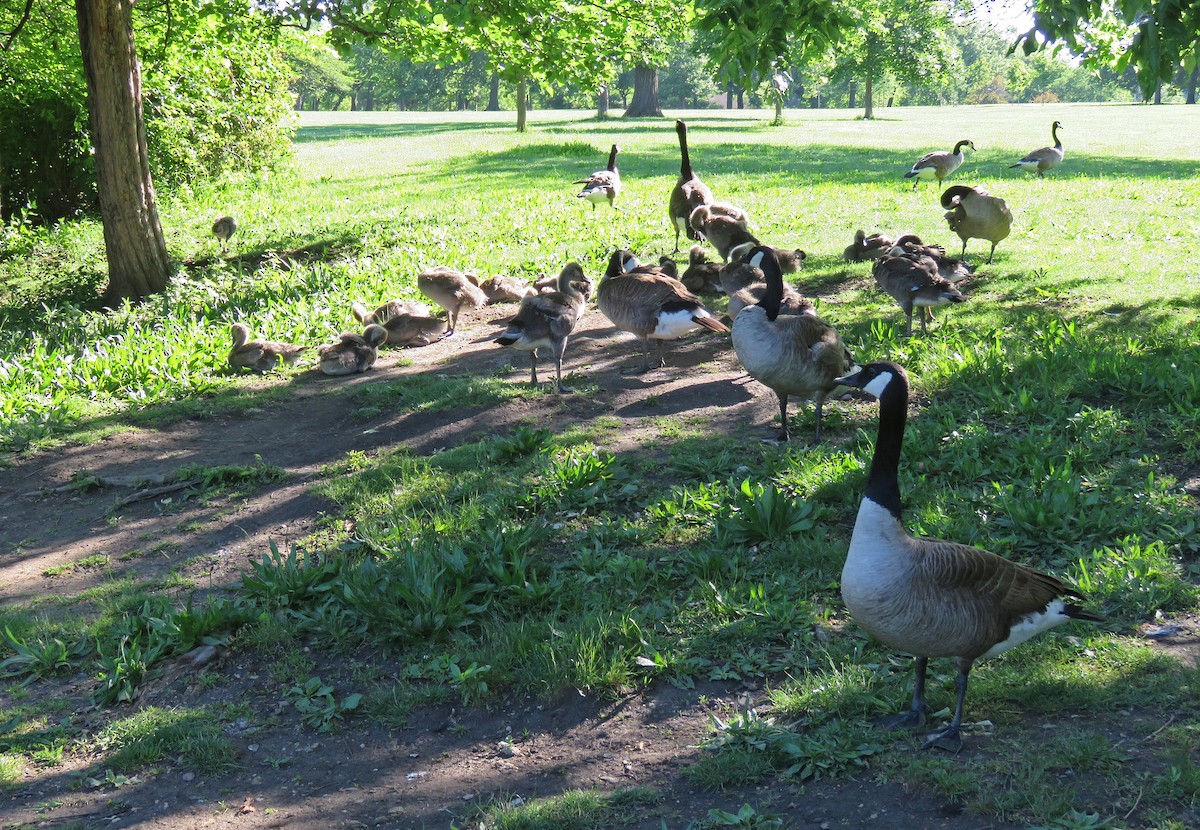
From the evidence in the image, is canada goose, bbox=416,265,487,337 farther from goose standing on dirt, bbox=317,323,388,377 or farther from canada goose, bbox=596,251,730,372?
canada goose, bbox=596,251,730,372

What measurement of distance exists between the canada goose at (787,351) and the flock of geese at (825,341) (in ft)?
0.04

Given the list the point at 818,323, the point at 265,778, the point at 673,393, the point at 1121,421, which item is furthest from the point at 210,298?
the point at 1121,421

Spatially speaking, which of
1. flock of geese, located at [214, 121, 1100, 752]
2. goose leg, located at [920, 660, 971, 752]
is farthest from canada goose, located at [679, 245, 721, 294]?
goose leg, located at [920, 660, 971, 752]

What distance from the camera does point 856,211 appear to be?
56.5 feet

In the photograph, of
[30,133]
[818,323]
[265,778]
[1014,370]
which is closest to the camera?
[265,778]

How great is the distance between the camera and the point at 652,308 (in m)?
9.24

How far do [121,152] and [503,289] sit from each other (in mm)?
5126

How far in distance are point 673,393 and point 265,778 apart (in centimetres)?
529

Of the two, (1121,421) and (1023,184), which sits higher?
(1023,184)

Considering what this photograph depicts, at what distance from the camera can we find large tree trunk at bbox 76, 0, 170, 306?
38.6 feet

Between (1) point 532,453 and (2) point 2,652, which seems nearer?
(2) point 2,652

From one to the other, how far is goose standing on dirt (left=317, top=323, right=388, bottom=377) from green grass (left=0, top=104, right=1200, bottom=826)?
52 centimetres

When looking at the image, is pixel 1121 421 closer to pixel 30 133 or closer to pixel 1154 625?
pixel 1154 625

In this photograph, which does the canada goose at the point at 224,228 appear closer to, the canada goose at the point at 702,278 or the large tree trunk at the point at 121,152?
the large tree trunk at the point at 121,152
